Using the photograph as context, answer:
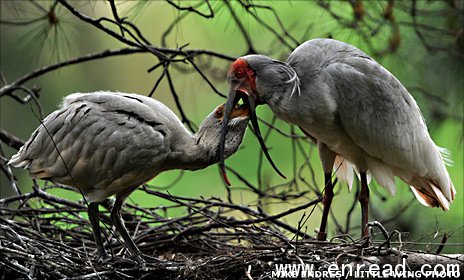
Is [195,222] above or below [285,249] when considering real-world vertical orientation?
below

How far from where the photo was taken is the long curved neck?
4.96 m

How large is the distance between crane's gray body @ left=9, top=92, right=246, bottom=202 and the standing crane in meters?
0.21

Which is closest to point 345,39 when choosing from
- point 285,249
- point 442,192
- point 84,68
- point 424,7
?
point 424,7

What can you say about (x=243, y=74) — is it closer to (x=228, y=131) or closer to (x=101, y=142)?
(x=228, y=131)

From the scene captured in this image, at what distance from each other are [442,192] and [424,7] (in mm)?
1794

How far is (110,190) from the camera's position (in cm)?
503

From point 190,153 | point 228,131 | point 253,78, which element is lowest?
point 190,153

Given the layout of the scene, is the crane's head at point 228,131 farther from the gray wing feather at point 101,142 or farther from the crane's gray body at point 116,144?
the gray wing feather at point 101,142

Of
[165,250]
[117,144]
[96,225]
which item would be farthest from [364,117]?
[96,225]

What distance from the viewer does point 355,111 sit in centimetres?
520

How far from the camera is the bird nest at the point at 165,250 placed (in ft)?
14.6

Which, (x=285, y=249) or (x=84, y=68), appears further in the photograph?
(x=84, y=68)

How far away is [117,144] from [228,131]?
63 centimetres

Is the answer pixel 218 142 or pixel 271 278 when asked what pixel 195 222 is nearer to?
pixel 218 142
